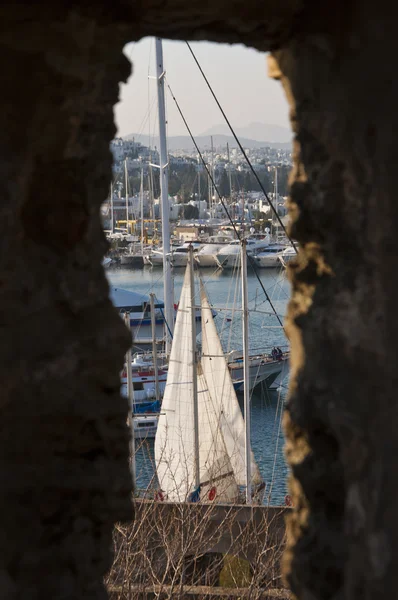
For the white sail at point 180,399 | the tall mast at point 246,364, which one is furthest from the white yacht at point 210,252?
the tall mast at point 246,364

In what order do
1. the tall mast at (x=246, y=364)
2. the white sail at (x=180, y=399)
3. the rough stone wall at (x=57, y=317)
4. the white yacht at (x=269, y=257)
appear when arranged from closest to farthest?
the rough stone wall at (x=57, y=317), the tall mast at (x=246, y=364), the white sail at (x=180, y=399), the white yacht at (x=269, y=257)

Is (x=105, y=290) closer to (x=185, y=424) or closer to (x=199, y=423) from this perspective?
(x=185, y=424)

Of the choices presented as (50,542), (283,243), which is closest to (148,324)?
(283,243)

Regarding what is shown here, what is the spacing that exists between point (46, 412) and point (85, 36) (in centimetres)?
115

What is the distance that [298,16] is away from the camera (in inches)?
115

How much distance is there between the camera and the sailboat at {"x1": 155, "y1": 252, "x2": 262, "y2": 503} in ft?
45.9

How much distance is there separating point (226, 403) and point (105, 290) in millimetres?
12697

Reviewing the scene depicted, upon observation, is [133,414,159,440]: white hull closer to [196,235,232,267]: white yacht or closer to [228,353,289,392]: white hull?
[228,353,289,392]: white hull

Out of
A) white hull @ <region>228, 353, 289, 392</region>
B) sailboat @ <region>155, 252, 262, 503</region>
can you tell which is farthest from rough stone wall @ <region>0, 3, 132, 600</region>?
white hull @ <region>228, 353, 289, 392</region>

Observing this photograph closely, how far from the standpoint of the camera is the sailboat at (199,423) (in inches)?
551

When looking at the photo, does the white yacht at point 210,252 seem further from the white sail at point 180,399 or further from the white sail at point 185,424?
the white sail at point 180,399

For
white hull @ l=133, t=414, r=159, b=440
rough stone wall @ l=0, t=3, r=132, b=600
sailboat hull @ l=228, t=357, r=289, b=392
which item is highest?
rough stone wall @ l=0, t=3, r=132, b=600

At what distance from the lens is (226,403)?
51.0ft

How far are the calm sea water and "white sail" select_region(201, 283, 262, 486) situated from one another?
627 millimetres
